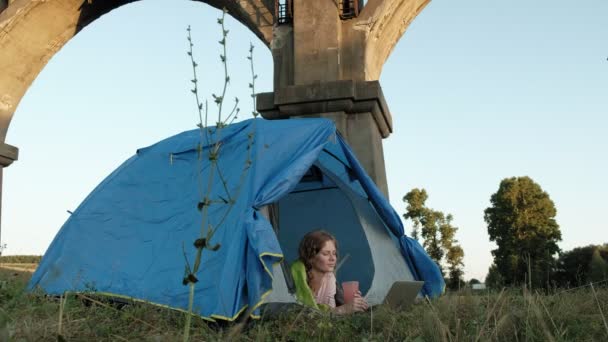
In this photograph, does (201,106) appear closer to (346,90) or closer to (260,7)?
(346,90)

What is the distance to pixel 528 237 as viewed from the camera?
89.1 feet

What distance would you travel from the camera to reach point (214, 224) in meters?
4.00

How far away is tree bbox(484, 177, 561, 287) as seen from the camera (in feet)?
88.6

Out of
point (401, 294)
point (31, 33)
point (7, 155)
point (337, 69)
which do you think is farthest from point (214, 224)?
point (31, 33)

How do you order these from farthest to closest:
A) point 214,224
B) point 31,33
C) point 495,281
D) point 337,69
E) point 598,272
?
point 598,272 → point 31,33 → point 337,69 → point 495,281 → point 214,224

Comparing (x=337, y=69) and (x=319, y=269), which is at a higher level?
(x=337, y=69)

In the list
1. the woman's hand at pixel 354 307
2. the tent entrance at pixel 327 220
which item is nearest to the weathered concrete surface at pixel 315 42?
the tent entrance at pixel 327 220

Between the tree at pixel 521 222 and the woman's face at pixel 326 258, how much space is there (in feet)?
78.8

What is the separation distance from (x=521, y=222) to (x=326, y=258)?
25412mm

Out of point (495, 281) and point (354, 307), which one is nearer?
point (354, 307)

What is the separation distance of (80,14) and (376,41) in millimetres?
4125

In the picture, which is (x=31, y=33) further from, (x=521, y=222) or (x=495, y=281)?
(x=521, y=222)

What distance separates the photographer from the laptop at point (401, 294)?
11.7ft

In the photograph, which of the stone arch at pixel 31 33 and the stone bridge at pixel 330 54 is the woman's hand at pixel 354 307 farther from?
the stone arch at pixel 31 33
